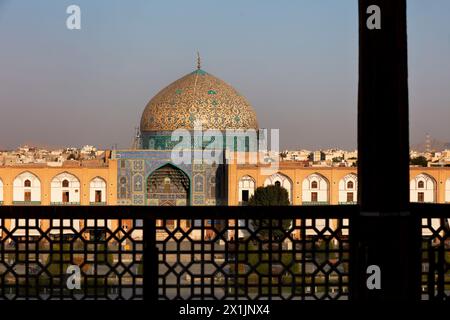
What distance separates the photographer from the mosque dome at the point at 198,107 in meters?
24.2

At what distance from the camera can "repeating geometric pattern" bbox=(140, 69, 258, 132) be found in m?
24.2

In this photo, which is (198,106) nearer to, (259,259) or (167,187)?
(167,187)

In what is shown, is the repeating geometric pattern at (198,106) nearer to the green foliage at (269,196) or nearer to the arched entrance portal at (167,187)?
the arched entrance portal at (167,187)

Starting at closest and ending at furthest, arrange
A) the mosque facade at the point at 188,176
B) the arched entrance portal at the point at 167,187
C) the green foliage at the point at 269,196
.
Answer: the green foliage at the point at 269,196
the mosque facade at the point at 188,176
the arched entrance portal at the point at 167,187

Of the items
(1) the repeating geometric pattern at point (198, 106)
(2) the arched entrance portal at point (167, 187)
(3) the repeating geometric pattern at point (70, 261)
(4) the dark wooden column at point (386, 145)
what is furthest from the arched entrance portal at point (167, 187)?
(4) the dark wooden column at point (386, 145)

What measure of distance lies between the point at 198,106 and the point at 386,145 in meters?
→ 21.6

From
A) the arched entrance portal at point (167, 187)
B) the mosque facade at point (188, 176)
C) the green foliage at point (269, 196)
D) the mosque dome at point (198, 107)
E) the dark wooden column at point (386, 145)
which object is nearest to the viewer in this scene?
the dark wooden column at point (386, 145)

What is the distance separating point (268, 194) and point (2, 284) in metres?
18.4

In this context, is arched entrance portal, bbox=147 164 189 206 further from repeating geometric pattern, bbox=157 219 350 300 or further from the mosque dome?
repeating geometric pattern, bbox=157 219 350 300

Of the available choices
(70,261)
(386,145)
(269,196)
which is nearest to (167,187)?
(269,196)

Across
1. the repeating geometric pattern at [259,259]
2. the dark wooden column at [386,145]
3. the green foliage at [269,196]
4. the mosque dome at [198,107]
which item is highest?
the mosque dome at [198,107]

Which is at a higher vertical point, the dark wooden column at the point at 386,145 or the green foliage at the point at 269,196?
the dark wooden column at the point at 386,145

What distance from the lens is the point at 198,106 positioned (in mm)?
24203
